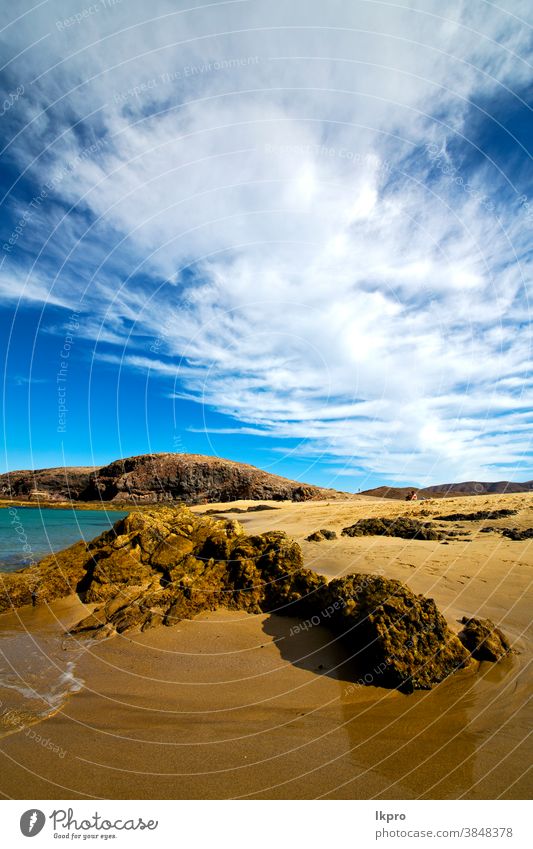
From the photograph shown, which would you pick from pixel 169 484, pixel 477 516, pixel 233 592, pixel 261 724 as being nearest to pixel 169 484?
pixel 169 484

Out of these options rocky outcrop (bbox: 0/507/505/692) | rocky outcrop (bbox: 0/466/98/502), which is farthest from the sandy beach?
rocky outcrop (bbox: 0/466/98/502)

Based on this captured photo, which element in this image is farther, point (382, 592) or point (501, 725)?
point (382, 592)

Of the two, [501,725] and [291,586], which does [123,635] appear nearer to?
[291,586]

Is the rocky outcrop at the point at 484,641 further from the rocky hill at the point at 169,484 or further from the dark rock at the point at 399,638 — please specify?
the rocky hill at the point at 169,484

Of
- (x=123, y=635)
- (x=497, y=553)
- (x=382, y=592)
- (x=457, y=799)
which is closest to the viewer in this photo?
(x=457, y=799)

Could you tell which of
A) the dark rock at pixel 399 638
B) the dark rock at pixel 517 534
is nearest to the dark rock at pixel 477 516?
the dark rock at pixel 517 534

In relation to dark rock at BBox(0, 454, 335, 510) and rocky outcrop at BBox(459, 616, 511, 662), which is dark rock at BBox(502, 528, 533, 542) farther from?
dark rock at BBox(0, 454, 335, 510)

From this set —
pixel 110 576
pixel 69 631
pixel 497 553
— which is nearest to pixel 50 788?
pixel 69 631
